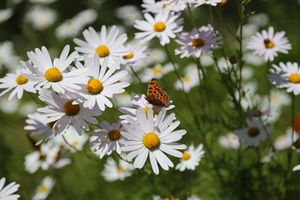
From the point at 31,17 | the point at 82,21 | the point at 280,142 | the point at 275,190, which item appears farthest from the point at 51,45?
the point at 275,190

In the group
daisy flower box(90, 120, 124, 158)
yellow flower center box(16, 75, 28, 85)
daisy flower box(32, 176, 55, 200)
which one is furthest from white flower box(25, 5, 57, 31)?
daisy flower box(90, 120, 124, 158)

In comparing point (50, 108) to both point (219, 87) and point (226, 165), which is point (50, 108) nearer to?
point (226, 165)

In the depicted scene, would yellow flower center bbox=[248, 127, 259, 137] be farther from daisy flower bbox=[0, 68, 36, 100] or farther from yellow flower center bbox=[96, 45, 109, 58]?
daisy flower bbox=[0, 68, 36, 100]

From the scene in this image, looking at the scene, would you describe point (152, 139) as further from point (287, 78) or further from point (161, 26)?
point (287, 78)

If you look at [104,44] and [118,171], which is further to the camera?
[118,171]

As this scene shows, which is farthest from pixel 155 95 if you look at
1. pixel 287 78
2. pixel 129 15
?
pixel 129 15

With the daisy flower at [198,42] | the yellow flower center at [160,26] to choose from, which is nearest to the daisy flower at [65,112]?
the daisy flower at [198,42]
